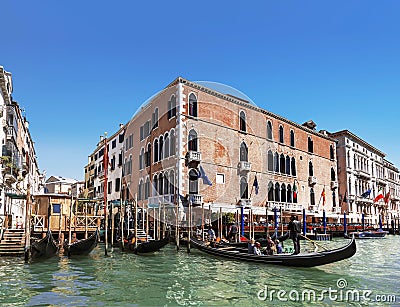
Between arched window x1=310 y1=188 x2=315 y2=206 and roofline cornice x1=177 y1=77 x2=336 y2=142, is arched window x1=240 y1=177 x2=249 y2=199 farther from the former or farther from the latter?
arched window x1=310 y1=188 x2=315 y2=206

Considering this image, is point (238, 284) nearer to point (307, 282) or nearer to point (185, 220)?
point (307, 282)

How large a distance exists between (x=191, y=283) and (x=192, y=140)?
11.7 metres

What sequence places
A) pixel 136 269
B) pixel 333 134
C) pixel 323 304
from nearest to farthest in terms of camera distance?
pixel 323 304, pixel 136 269, pixel 333 134

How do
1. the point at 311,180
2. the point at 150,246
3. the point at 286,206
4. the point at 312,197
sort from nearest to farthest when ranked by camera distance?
1. the point at 150,246
2. the point at 286,206
3. the point at 311,180
4. the point at 312,197

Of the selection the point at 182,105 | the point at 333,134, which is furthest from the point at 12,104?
the point at 333,134

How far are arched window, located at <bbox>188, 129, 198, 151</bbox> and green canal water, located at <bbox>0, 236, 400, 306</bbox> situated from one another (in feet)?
26.6

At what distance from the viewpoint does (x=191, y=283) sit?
8.25m

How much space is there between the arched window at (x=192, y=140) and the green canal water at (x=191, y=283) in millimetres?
8122

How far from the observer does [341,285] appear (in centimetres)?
816

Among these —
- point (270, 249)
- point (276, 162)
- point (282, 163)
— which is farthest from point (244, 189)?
point (270, 249)

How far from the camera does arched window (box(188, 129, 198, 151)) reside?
19.4m

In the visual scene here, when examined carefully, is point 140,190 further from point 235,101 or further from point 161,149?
point 235,101

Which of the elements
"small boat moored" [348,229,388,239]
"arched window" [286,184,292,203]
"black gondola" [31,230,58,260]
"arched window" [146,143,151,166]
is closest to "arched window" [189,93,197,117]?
"arched window" [146,143,151,166]

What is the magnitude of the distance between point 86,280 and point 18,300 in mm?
2101
